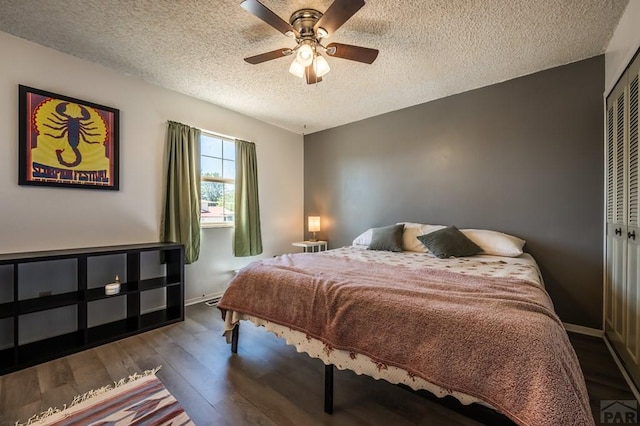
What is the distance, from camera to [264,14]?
164 centimetres

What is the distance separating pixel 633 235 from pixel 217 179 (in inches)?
157

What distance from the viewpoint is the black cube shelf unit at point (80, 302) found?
1961mm

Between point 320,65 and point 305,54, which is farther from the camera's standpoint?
point 320,65

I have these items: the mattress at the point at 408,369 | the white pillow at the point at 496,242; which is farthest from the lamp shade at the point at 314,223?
the white pillow at the point at 496,242

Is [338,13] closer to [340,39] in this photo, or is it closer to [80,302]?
[340,39]

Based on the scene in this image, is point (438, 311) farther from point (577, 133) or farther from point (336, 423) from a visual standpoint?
point (577, 133)

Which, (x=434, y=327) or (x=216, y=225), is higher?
(x=216, y=225)

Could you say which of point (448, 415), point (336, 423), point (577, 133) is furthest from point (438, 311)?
point (577, 133)

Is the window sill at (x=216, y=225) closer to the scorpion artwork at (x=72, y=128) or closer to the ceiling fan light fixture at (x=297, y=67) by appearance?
the scorpion artwork at (x=72, y=128)

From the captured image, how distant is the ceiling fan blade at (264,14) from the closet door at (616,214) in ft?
8.06

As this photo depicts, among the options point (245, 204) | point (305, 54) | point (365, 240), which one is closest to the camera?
point (305, 54)

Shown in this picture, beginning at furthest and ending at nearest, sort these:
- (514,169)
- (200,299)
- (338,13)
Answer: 1. (200,299)
2. (514,169)
3. (338,13)

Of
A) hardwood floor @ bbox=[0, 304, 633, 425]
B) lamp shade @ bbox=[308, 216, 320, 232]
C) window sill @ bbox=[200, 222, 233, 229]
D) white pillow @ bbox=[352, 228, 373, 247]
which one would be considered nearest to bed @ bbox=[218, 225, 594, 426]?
hardwood floor @ bbox=[0, 304, 633, 425]

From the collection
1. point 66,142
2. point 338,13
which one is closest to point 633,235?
point 338,13
